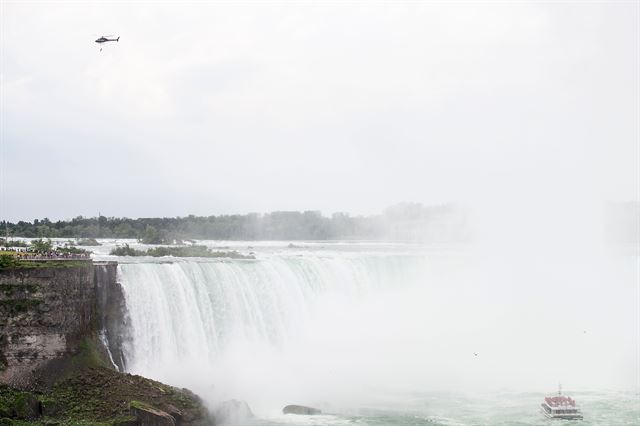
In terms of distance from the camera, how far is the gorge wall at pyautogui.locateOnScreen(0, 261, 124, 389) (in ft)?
80.3

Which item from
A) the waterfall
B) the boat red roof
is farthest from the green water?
the waterfall

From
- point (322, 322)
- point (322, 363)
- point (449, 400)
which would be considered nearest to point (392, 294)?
point (322, 322)

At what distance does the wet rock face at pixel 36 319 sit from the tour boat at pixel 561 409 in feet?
51.9

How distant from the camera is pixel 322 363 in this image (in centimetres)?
3612

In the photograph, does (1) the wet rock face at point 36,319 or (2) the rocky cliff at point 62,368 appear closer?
(2) the rocky cliff at point 62,368

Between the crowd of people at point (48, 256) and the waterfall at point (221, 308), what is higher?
the crowd of people at point (48, 256)

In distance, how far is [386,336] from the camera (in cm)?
4216

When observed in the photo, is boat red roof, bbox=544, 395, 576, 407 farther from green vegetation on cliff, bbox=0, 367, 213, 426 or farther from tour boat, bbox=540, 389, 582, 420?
green vegetation on cliff, bbox=0, 367, 213, 426

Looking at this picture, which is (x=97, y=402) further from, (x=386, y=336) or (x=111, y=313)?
(x=386, y=336)

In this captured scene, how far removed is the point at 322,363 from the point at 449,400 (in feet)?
22.0

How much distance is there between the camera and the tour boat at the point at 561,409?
28234mm

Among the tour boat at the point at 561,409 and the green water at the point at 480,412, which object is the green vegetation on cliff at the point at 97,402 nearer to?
the green water at the point at 480,412

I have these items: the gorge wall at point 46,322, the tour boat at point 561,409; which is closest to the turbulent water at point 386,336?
the tour boat at point 561,409

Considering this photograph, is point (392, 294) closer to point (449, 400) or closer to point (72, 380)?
point (449, 400)
